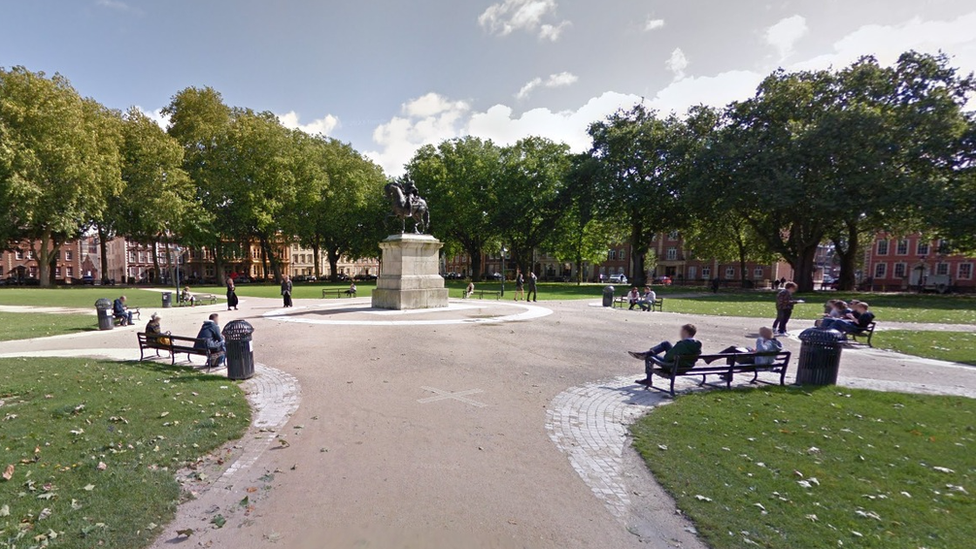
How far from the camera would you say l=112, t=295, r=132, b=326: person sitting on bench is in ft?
51.1

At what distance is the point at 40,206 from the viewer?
34312 millimetres

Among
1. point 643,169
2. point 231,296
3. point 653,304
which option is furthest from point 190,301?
point 643,169

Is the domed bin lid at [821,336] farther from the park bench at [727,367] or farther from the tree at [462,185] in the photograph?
the tree at [462,185]

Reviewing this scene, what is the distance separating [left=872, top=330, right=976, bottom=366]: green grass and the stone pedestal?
53.3 feet

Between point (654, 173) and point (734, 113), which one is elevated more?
point (734, 113)

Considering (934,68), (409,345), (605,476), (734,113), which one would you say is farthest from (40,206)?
(934,68)

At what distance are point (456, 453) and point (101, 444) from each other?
423cm

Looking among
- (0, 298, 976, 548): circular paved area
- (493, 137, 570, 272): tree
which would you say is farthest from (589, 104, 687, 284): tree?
(0, 298, 976, 548): circular paved area

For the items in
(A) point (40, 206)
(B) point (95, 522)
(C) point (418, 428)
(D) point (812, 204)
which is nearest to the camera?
(B) point (95, 522)

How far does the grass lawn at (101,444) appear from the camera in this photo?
11.3 feet

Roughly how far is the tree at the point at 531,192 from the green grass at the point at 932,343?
34657mm

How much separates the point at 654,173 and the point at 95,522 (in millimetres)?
45680

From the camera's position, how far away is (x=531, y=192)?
48.0 m

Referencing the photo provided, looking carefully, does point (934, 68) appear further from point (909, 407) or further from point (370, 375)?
point (370, 375)
